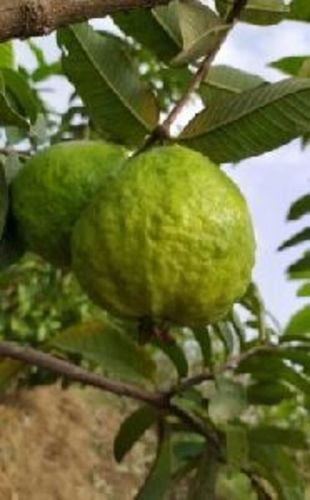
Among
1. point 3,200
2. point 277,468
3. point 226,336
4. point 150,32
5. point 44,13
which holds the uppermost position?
point 44,13

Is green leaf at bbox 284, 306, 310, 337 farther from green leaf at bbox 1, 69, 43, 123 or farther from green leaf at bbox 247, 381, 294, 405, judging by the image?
green leaf at bbox 1, 69, 43, 123

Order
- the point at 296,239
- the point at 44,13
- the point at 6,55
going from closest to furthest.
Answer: the point at 44,13 → the point at 6,55 → the point at 296,239

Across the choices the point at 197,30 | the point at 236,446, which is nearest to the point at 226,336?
the point at 236,446

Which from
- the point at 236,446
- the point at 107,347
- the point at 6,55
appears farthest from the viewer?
the point at 107,347

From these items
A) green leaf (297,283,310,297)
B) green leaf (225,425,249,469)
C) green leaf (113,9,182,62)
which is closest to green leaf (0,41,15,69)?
green leaf (113,9,182,62)

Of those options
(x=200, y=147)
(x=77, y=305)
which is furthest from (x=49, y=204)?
(x=77, y=305)

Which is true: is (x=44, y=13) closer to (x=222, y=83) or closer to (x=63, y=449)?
(x=222, y=83)

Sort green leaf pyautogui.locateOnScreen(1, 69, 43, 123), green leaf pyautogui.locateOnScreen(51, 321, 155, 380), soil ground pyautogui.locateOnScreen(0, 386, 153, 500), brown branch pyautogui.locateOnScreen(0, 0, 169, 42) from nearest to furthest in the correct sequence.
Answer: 1. brown branch pyautogui.locateOnScreen(0, 0, 169, 42)
2. green leaf pyautogui.locateOnScreen(1, 69, 43, 123)
3. green leaf pyautogui.locateOnScreen(51, 321, 155, 380)
4. soil ground pyautogui.locateOnScreen(0, 386, 153, 500)

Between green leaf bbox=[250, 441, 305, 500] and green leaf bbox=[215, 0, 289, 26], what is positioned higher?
green leaf bbox=[215, 0, 289, 26]

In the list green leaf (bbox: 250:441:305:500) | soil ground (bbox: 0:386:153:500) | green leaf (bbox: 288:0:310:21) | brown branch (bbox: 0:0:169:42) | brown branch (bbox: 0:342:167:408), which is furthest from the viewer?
soil ground (bbox: 0:386:153:500)
